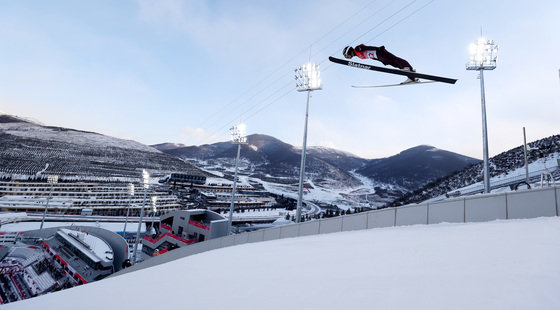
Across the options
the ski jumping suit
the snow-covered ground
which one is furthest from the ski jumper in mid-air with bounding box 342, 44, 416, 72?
the snow-covered ground

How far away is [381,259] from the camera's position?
4.64m

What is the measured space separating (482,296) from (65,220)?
63.5 metres

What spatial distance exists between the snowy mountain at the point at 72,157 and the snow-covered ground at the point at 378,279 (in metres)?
118

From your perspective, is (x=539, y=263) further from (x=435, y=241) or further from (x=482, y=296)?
(x=435, y=241)

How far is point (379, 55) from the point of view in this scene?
978cm

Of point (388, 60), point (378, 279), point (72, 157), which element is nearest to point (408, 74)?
point (388, 60)

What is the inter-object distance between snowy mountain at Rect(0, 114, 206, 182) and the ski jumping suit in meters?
118

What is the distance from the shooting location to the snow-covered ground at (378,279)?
293 centimetres

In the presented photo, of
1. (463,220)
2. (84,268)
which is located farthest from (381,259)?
(84,268)

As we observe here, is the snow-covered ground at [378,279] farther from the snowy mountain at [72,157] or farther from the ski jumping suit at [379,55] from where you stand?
the snowy mountain at [72,157]

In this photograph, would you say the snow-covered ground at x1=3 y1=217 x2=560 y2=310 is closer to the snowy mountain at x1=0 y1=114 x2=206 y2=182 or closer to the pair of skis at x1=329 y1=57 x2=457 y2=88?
the pair of skis at x1=329 y1=57 x2=457 y2=88

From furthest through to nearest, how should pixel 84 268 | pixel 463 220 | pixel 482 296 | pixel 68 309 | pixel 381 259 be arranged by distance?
1. pixel 84 268
2. pixel 463 220
3. pixel 381 259
4. pixel 68 309
5. pixel 482 296

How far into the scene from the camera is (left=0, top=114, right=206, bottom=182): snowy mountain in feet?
350

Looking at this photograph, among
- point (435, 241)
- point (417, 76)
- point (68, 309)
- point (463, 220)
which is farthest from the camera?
point (417, 76)
